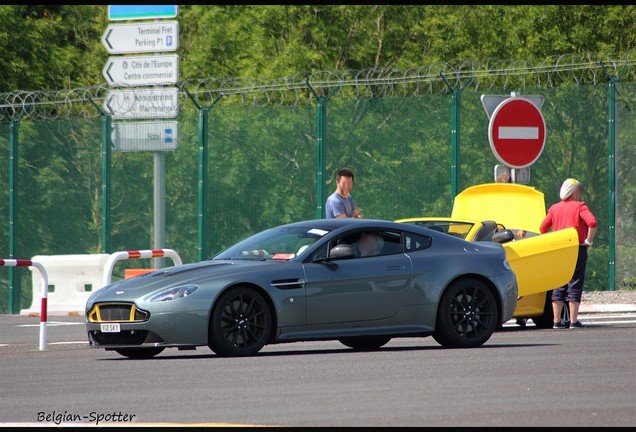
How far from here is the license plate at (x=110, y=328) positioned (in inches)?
559

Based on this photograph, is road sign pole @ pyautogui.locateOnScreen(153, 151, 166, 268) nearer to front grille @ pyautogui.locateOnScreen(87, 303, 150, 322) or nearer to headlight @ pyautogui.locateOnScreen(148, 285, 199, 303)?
front grille @ pyautogui.locateOnScreen(87, 303, 150, 322)

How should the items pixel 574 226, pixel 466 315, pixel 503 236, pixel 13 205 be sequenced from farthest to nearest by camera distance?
pixel 13 205, pixel 574 226, pixel 503 236, pixel 466 315

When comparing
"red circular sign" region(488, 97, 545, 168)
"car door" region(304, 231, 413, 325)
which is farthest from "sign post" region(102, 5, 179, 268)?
"car door" region(304, 231, 413, 325)

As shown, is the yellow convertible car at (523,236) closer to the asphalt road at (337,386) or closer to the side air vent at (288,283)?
the asphalt road at (337,386)

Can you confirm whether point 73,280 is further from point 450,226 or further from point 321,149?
point 450,226

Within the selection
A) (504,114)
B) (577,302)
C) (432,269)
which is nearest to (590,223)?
(577,302)

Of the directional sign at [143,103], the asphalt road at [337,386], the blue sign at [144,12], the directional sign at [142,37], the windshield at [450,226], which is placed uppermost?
the blue sign at [144,12]

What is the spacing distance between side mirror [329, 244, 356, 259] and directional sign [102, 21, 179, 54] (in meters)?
9.02

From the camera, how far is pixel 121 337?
14.3 meters

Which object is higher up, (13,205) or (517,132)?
(517,132)

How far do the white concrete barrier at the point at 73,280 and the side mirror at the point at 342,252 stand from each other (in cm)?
934

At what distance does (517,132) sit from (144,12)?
21.5 ft

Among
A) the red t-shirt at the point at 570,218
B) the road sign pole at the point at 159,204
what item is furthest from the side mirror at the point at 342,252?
the road sign pole at the point at 159,204

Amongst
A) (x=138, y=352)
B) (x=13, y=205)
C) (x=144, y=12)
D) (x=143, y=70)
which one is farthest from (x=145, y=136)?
(x=138, y=352)
